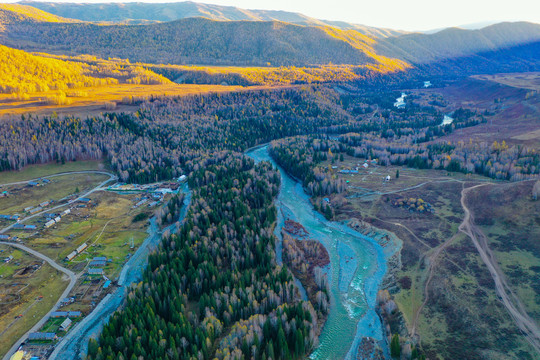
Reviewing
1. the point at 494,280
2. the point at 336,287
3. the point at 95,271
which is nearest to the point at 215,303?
the point at 336,287

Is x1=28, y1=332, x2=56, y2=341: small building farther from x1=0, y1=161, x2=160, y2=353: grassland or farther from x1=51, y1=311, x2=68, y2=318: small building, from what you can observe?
x1=51, y1=311, x2=68, y2=318: small building

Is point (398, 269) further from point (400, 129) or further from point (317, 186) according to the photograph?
point (400, 129)

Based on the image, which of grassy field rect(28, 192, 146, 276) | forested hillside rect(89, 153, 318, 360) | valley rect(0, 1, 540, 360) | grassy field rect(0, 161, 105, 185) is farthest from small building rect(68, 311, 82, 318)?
grassy field rect(0, 161, 105, 185)

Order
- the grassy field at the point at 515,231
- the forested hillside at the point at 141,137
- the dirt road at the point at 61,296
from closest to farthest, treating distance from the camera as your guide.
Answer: the dirt road at the point at 61,296 → the grassy field at the point at 515,231 → the forested hillside at the point at 141,137

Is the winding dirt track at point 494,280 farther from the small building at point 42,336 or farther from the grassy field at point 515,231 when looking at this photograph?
the small building at point 42,336

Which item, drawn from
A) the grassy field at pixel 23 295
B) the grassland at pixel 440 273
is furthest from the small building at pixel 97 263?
the grassland at pixel 440 273

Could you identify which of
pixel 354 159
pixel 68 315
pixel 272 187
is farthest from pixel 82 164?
pixel 354 159
